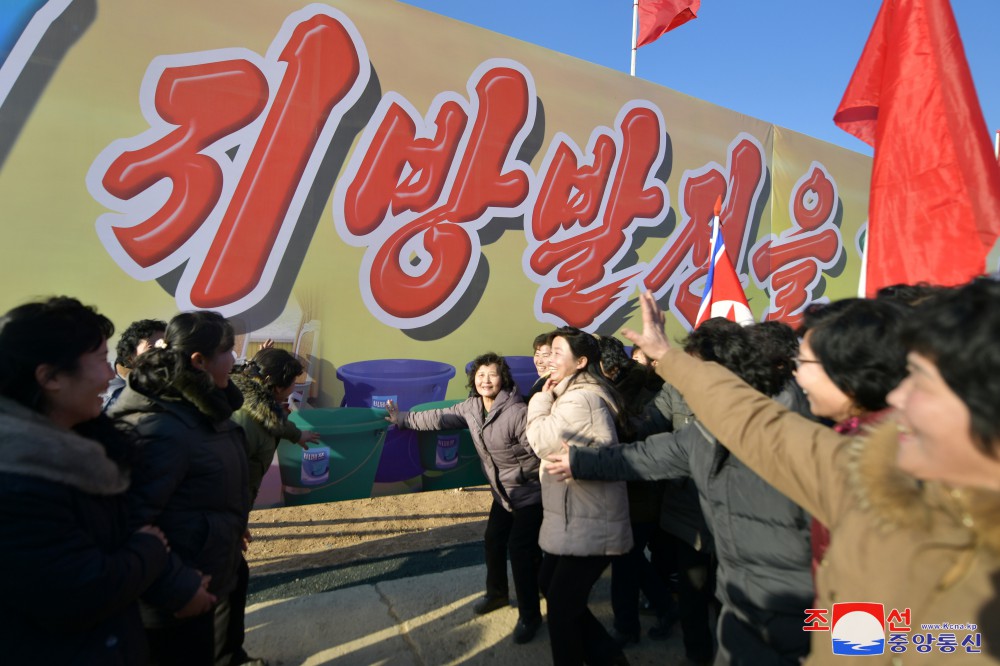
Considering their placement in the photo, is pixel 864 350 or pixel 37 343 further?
pixel 864 350

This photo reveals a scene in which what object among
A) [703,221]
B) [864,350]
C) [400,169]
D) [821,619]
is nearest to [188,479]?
[821,619]

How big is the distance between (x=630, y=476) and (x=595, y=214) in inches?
111

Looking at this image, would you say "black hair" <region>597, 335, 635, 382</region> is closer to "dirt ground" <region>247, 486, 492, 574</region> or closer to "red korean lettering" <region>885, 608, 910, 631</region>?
"dirt ground" <region>247, 486, 492, 574</region>

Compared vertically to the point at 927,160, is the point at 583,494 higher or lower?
lower

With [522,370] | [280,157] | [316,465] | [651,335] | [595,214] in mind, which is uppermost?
[595,214]

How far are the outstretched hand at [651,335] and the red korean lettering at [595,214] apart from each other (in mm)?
2581

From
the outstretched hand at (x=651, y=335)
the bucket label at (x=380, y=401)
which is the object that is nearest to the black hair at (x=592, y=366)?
the outstretched hand at (x=651, y=335)

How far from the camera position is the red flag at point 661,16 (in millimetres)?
5281

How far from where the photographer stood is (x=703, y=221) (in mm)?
5008

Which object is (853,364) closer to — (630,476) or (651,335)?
(651,335)

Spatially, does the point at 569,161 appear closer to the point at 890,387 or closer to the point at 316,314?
the point at 316,314

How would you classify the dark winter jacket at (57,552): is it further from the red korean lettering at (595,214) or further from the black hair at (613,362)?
the red korean lettering at (595,214)

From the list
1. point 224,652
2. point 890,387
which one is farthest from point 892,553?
point 224,652

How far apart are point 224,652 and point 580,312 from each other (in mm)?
3209
